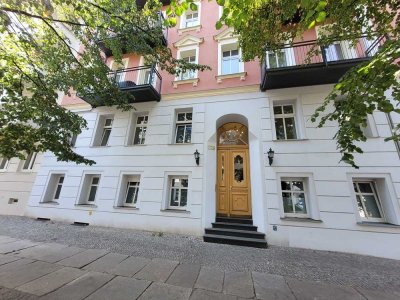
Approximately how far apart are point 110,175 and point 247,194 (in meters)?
5.51

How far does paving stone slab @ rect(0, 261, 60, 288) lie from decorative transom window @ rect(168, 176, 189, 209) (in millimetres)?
3783

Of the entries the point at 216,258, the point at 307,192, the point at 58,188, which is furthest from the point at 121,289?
the point at 58,188

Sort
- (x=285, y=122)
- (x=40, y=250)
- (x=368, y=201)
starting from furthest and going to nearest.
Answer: (x=285, y=122), (x=368, y=201), (x=40, y=250)

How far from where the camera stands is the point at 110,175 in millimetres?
7438

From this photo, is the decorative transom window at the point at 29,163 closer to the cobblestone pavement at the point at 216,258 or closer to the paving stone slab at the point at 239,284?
the cobblestone pavement at the point at 216,258

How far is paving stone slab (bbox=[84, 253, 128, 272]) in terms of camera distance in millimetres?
3683

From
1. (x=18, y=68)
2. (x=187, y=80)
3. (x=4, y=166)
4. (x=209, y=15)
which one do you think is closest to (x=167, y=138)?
(x=187, y=80)

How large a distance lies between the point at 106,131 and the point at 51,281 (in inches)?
266

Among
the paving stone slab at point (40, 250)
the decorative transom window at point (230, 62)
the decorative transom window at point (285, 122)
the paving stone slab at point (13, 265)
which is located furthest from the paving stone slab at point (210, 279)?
the decorative transom window at point (230, 62)

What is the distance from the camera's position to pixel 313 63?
5914 millimetres

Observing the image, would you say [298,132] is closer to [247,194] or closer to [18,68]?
[247,194]

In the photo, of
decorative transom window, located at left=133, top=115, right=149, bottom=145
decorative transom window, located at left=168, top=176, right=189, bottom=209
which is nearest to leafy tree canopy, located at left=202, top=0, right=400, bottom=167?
decorative transom window, located at left=168, top=176, right=189, bottom=209

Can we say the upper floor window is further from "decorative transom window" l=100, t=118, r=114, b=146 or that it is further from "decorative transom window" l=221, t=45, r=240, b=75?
"decorative transom window" l=100, t=118, r=114, b=146

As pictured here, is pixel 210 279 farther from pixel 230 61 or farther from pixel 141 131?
pixel 230 61
